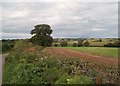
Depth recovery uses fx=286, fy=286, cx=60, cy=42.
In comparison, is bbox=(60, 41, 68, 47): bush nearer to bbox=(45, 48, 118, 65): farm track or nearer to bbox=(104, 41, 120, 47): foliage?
bbox=(45, 48, 118, 65): farm track

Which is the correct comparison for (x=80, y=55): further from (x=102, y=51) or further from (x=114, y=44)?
(x=114, y=44)

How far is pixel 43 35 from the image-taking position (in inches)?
258

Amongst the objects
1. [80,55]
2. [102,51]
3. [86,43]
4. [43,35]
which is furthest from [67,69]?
[43,35]

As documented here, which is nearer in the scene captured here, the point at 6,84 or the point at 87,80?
the point at 87,80

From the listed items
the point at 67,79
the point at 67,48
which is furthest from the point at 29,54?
the point at 67,79

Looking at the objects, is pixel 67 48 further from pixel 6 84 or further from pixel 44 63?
pixel 6 84

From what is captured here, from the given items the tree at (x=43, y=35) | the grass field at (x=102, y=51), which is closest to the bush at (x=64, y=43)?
the tree at (x=43, y=35)

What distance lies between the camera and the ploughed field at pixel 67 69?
17.1 feet

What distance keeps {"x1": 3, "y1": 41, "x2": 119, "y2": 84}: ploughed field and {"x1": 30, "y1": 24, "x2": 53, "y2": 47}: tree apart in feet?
0.61

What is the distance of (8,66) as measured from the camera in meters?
9.38

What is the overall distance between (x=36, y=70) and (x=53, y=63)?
449mm

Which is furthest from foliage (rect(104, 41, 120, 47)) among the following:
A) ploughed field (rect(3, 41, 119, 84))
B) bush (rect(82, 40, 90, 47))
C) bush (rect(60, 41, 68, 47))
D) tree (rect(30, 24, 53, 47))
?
tree (rect(30, 24, 53, 47))

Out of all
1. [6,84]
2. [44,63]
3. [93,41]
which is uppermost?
[93,41]

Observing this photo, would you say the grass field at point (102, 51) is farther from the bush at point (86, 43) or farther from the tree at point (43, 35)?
the tree at point (43, 35)
